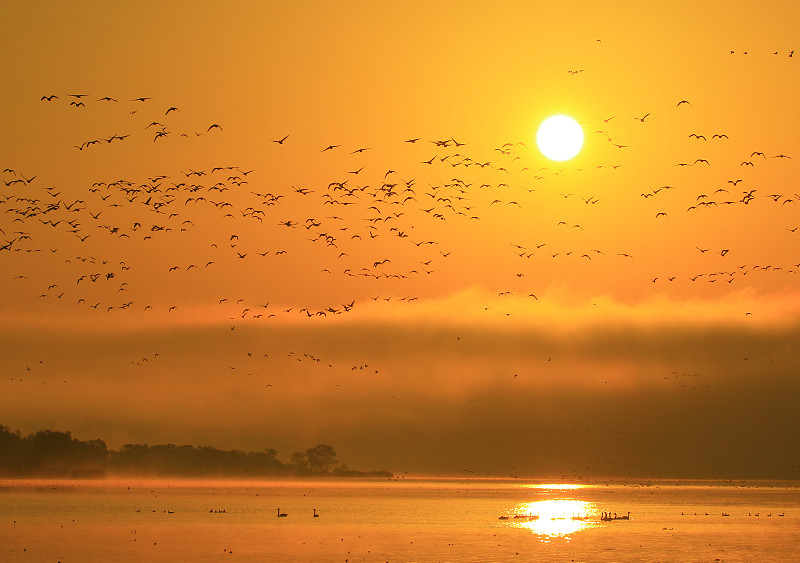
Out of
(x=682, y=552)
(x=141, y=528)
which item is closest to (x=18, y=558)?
(x=141, y=528)

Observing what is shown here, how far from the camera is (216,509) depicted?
128 m

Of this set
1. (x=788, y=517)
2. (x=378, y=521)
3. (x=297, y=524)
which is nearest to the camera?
(x=297, y=524)

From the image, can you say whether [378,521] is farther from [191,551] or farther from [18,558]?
[18,558]

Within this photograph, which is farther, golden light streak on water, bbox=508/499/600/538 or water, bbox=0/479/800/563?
golden light streak on water, bbox=508/499/600/538

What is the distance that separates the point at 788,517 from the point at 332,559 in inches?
3012

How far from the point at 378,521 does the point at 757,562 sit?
4771 centimetres

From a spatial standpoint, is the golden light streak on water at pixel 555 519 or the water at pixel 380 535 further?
the golden light streak on water at pixel 555 519

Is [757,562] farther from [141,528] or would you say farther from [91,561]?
[141,528]

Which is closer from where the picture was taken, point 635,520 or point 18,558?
point 18,558

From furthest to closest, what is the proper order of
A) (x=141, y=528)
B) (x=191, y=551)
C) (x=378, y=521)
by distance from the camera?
(x=378, y=521) → (x=141, y=528) → (x=191, y=551)

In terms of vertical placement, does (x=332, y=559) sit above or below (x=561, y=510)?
below

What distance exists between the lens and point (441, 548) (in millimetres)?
75188

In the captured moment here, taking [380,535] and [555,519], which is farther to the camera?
[555,519]

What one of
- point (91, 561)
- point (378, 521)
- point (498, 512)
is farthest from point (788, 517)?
point (91, 561)
